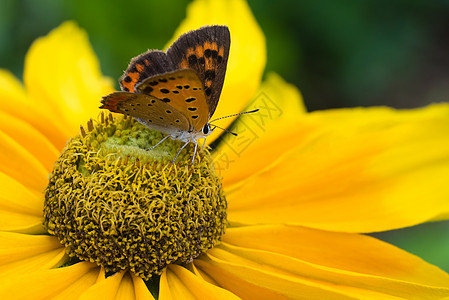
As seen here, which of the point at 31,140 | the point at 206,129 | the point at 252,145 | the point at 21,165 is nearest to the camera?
the point at 206,129

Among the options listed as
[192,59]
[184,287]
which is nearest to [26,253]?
[184,287]

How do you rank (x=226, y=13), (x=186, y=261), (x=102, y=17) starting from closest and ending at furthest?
(x=186, y=261)
(x=226, y=13)
(x=102, y=17)

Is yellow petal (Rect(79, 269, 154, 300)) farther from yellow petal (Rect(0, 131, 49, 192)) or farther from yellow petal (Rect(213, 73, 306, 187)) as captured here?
yellow petal (Rect(213, 73, 306, 187))

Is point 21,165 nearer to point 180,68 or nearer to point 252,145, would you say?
point 180,68

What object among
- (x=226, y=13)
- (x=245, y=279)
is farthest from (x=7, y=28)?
(x=245, y=279)

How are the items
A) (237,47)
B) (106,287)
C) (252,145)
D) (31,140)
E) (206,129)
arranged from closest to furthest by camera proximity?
(106,287), (206,129), (31,140), (252,145), (237,47)

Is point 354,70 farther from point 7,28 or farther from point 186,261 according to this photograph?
point 186,261
